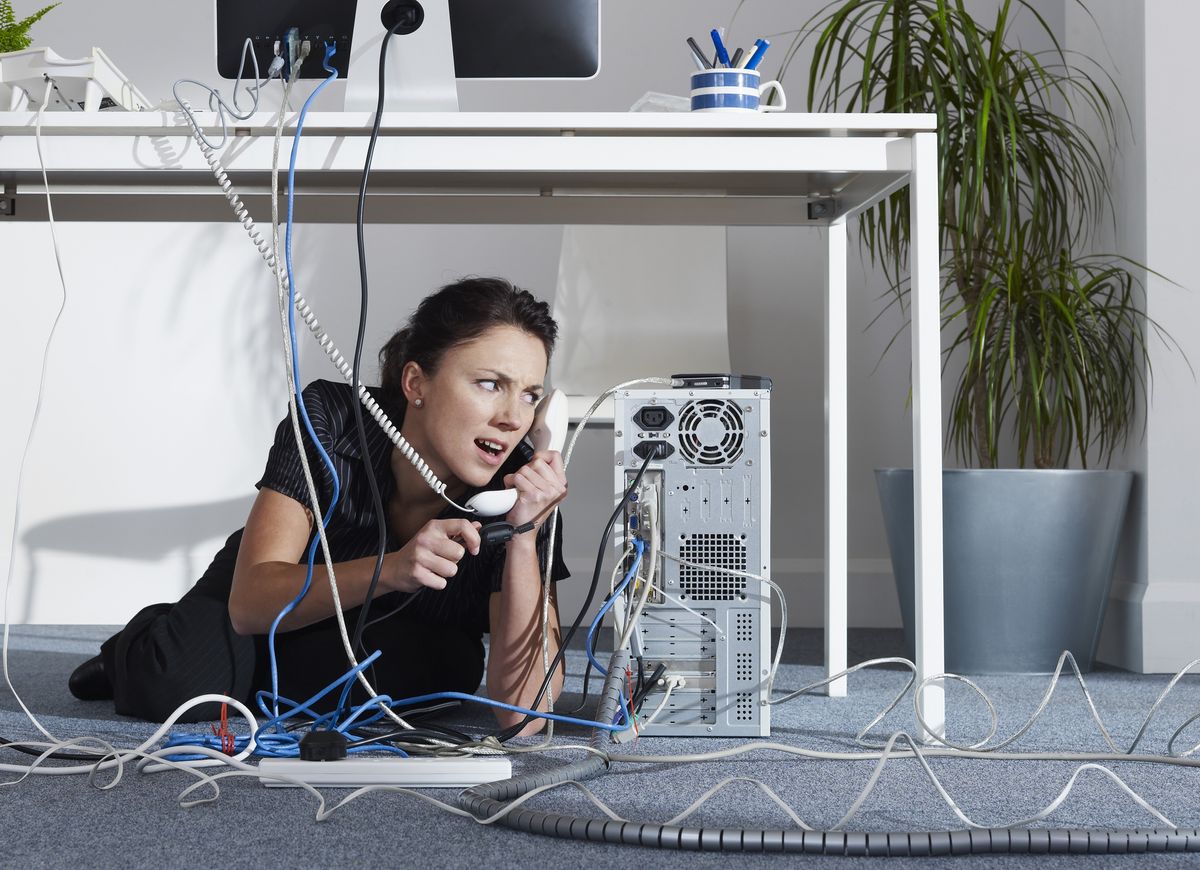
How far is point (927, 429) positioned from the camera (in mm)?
1338

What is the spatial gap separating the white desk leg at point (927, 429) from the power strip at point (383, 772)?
0.51 m

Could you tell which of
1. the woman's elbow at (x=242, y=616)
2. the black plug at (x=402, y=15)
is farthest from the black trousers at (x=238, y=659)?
the black plug at (x=402, y=15)

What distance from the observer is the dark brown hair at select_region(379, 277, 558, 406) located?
145 cm

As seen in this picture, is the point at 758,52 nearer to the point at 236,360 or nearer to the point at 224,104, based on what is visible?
the point at 224,104

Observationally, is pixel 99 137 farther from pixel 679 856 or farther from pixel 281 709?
pixel 679 856

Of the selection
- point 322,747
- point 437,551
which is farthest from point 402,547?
point 322,747

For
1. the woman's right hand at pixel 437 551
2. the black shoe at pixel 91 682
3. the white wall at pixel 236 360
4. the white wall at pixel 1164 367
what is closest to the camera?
the woman's right hand at pixel 437 551

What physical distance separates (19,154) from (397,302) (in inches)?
59.7

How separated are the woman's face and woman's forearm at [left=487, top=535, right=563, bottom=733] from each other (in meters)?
0.11

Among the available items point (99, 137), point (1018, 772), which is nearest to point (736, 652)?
point (1018, 772)

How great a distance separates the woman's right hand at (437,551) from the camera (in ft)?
3.78

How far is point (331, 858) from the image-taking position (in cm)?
86

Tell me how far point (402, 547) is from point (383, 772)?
361 mm

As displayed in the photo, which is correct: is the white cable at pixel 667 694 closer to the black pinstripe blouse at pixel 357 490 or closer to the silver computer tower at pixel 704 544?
the silver computer tower at pixel 704 544
